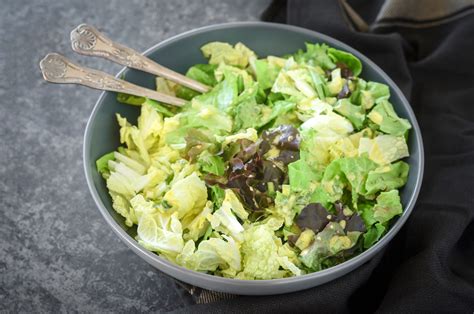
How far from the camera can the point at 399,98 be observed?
3.47 feet

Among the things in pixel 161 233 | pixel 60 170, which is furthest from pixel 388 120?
pixel 60 170

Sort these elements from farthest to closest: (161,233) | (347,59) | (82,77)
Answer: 1. (347,59)
2. (82,77)
3. (161,233)

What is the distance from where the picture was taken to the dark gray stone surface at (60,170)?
0.98m

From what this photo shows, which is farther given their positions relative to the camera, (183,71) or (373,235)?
(183,71)

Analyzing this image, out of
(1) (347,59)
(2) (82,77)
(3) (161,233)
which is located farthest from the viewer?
(1) (347,59)

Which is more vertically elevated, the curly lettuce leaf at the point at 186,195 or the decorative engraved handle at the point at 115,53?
the decorative engraved handle at the point at 115,53

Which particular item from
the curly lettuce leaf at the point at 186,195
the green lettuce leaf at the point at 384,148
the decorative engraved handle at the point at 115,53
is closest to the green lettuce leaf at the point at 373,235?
the green lettuce leaf at the point at 384,148

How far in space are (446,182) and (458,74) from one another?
0.28 metres

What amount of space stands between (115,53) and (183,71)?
0.55ft

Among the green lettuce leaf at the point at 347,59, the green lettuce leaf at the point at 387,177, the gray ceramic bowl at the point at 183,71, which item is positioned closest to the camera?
the gray ceramic bowl at the point at 183,71

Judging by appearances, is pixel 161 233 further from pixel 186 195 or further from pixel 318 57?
pixel 318 57

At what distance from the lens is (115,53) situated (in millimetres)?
1040

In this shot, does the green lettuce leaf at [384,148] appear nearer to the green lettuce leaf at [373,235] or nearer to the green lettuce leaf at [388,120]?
the green lettuce leaf at [388,120]

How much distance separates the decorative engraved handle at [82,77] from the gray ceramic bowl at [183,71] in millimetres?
32
